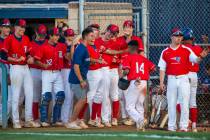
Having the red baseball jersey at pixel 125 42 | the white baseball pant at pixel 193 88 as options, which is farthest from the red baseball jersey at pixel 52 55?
the white baseball pant at pixel 193 88

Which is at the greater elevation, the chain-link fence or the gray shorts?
the chain-link fence

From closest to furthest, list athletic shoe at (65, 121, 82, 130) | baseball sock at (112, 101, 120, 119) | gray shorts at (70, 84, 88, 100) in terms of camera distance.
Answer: gray shorts at (70, 84, 88, 100) < athletic shoe at (65, 121, 82, 130) < baseball sock at (112, 101, 120, 119)

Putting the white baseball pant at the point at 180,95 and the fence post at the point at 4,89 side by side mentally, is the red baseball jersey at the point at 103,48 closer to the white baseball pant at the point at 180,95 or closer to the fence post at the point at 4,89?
the white baseball pant at the point at 180,95

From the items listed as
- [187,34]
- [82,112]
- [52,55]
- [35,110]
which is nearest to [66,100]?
[35,110]

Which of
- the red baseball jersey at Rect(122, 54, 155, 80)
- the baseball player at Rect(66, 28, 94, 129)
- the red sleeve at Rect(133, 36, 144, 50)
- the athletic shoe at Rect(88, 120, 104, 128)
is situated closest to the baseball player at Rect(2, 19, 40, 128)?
the baseball player at Rect(66, 28, 94, 129)

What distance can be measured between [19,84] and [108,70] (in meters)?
1.69

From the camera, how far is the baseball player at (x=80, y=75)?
1221 centimetres

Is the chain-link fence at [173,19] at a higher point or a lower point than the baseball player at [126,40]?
higher

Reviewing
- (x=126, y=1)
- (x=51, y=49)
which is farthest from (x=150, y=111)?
(x=126, y=1)

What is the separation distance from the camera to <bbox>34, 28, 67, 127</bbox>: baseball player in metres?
13.0

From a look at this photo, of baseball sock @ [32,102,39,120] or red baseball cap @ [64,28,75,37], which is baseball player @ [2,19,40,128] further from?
red baseball cap @ [64,28,75,37]

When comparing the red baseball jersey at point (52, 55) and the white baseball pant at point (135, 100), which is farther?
the red baseball jersey at point (52, 55)

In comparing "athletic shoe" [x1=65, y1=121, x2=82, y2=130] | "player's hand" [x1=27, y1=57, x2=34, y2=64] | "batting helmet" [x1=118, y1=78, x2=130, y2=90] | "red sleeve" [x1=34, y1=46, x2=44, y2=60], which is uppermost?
"red sleeve" [x1=34, y1=46, x2=44, y2=60]

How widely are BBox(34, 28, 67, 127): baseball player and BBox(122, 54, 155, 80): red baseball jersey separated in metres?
1.54
